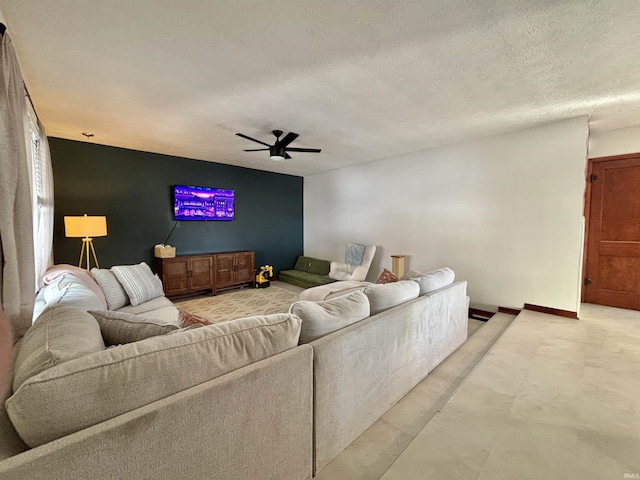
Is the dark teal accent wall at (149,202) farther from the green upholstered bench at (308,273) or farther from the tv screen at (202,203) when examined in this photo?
the green upholstered bench at (308,273)

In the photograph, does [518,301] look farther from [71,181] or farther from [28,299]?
[71,181]

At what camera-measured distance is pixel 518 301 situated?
147 inches

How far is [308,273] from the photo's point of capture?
606cm

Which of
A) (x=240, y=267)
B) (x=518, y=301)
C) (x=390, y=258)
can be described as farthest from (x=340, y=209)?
(x=518, y=301)

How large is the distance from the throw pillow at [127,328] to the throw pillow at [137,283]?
1666mm

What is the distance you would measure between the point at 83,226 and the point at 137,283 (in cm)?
131

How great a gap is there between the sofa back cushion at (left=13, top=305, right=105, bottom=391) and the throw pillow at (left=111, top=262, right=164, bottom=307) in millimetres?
1665

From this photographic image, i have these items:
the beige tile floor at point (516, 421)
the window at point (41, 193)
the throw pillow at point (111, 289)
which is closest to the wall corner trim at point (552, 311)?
the beige tile floor at point (516, 421)

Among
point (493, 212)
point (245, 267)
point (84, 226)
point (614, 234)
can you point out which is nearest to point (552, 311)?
point (493, 212)

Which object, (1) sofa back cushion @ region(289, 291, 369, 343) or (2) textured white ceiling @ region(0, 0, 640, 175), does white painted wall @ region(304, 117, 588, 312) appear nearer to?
(2) textured white ceiling @ region(0, 0, 640, 175)

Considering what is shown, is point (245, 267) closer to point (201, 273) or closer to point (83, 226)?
point (201, 273)

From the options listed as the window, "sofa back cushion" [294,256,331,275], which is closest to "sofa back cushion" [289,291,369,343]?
the window

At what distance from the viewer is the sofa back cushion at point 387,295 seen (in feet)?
6.27

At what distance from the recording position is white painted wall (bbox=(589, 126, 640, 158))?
3590mm
